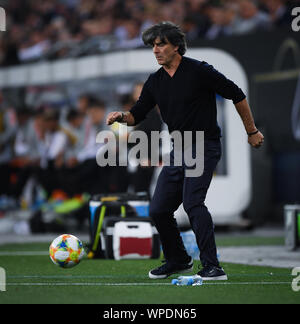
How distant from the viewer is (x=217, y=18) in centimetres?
1575

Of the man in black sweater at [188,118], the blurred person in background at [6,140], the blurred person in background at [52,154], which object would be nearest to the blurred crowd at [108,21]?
the blurred person in background at [6,140]

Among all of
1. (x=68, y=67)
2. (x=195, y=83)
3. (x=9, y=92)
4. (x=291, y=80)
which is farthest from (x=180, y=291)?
(x=9, y=92)

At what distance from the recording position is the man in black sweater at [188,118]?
634cm

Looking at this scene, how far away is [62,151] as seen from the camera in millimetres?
16422

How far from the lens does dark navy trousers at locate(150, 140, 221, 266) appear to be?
249 inches

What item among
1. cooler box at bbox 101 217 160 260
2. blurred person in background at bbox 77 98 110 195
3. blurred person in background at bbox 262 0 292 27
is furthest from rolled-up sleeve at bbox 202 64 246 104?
blurred person in background at bbox 262 0 292 27

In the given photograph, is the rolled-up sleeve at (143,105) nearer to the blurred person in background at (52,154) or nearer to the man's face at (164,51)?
the man's face at (164,51)

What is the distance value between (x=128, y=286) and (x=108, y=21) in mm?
12945

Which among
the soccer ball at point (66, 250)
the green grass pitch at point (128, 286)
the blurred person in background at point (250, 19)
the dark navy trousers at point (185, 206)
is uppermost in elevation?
the blurred person in background at point (250, 19)

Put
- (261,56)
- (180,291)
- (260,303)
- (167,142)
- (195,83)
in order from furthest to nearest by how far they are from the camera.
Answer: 1. (261,56)
2. (167,142)
3. (195,83)
4. (180,291)
5. (260,303)

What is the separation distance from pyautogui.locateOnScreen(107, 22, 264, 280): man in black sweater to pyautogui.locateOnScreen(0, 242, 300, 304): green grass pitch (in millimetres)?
367

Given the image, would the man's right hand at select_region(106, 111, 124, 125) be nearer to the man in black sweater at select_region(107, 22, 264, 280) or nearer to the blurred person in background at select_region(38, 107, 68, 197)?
the man in black sweater at select_region(107, 22, 264, 280)
